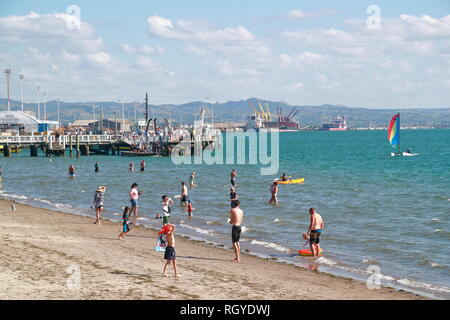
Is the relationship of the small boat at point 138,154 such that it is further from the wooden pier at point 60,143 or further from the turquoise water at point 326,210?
the turquoise water at point 326,210

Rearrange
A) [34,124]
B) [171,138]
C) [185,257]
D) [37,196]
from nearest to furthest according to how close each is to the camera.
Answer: [185,257] → [37,196] → [171,138] → [34,124]

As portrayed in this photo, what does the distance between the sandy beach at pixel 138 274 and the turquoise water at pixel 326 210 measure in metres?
1.33

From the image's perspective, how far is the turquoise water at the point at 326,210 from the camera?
1725 cm

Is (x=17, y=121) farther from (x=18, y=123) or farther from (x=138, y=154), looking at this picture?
(x=138, y=154)

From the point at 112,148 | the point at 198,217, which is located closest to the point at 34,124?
the point at 112,148

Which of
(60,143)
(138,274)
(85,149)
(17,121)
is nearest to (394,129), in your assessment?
(85,149)

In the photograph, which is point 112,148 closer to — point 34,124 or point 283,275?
point 34,124

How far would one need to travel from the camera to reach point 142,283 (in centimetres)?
1238

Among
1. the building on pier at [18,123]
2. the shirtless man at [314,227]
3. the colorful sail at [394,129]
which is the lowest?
the shirtless man at [314,227]

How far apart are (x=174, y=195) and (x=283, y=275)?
2115cm

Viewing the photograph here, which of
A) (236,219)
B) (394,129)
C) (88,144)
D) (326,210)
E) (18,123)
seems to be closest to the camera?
(236,219)

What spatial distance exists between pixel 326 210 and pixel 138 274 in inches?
669

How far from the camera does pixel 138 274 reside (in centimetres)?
1330

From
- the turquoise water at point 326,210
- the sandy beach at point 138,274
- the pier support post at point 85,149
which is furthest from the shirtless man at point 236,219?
the pier support post at point 85,149
